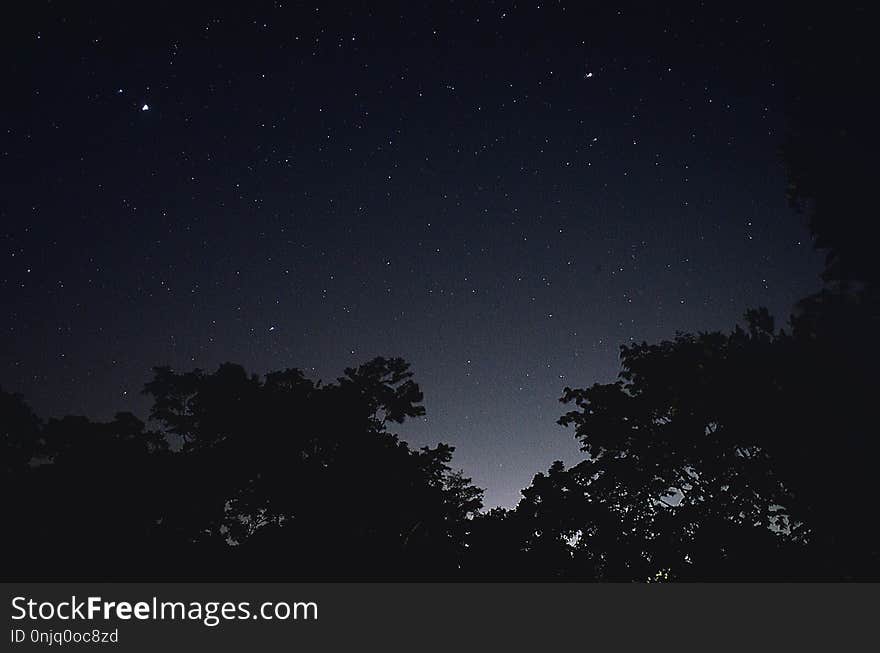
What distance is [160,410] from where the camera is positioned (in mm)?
19828

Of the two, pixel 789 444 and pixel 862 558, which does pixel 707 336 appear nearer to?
pixel 789 444

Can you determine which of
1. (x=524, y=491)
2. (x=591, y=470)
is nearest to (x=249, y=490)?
(x=524, y=491)

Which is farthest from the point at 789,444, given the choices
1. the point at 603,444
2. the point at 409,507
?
the point at 409,507

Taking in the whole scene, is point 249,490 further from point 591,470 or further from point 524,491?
point 591,470

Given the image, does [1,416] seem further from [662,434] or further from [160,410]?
[662,434]

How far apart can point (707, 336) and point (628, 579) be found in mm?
7603

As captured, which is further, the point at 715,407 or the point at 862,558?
the point at 715,407

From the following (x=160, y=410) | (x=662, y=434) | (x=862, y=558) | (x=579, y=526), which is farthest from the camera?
(x=160, y=410)

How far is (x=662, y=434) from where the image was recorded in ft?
48.9

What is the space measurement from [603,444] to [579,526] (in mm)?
2631
